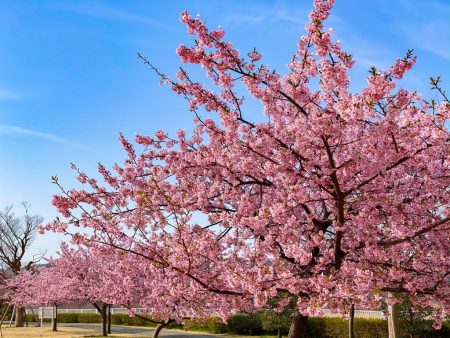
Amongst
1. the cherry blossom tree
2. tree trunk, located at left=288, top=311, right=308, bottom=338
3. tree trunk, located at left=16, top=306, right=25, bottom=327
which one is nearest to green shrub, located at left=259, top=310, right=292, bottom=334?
the cherry blossom tree

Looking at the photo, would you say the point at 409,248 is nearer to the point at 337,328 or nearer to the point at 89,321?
the point at 337,328

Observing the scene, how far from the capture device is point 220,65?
23.7 ft

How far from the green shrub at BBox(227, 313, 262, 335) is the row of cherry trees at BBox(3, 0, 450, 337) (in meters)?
24.9

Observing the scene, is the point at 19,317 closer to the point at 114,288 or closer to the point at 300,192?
the point at 114,288

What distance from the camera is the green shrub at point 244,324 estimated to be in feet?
112

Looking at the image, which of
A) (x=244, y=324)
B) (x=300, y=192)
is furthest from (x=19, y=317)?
(x=300, y=192)

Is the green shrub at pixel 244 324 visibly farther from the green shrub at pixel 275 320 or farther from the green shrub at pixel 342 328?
the green shrub at pixel 275 320

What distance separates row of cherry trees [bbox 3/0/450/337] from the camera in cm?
687

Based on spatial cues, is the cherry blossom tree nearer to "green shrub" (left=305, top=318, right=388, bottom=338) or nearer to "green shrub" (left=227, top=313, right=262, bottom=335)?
"green shrub" (left=227, top=313, right=262, bottom=335)

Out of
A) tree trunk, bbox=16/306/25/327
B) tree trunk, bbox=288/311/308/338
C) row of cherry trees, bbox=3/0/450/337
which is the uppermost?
row of cherry trees, bbox=3/0/450/337

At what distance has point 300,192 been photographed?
23.5 feet

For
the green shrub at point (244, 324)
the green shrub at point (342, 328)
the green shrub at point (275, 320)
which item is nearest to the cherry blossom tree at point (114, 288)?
the green shrub at point (244, 324)

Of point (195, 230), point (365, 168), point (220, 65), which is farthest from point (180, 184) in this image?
point (365, 168)

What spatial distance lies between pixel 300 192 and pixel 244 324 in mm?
29322
